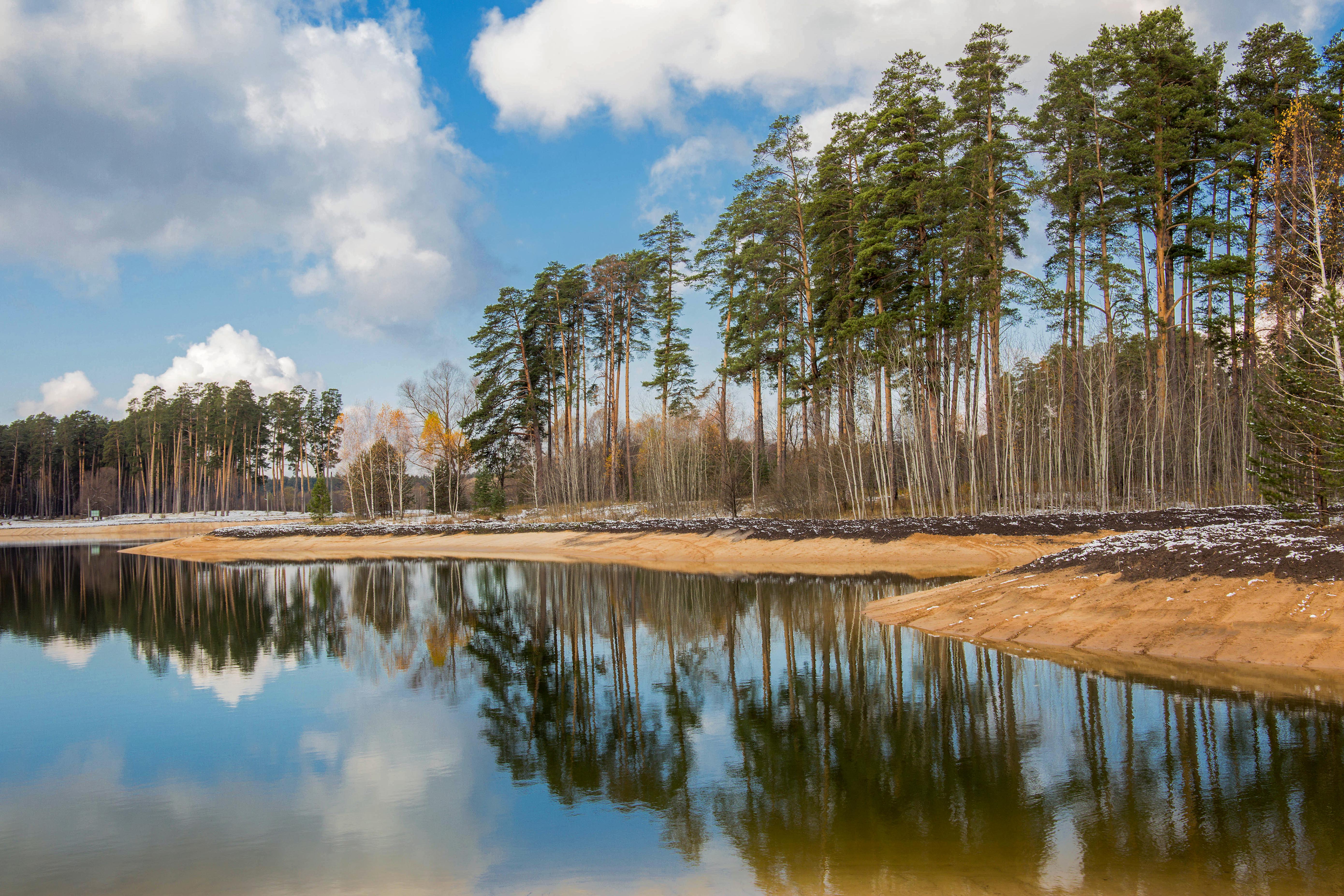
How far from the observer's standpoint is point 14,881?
5551mm

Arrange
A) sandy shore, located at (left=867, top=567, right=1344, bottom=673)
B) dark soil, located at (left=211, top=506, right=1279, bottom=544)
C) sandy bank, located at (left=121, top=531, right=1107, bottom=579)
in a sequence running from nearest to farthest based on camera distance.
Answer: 1. sandy shore, located at (left=867, top=567, right=1344, bottom=673)
2. dark soil, located at (left=211, top=506, right=1279, bottom=544)
3. sandy bank, located at (left=121, top=531, right=1107, bottom=579)

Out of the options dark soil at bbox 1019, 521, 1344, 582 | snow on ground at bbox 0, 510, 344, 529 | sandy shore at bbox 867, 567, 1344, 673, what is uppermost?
dark soil at bbox 1019, 521, 1344, 582

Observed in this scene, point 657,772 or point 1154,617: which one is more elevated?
point 1154,617

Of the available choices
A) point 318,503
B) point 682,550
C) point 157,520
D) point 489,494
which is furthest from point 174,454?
point 682,550

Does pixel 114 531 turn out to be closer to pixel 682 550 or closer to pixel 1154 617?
pixel 682 550

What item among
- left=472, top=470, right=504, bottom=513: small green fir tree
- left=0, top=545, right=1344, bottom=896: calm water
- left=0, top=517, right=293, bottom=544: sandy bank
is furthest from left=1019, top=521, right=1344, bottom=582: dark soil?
left=0, top=517, right=293, bottom=544: sandy bank

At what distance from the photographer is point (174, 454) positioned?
83.4 metres

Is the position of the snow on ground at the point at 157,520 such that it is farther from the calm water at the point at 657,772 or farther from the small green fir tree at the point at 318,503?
the calm water at the point at 657,772

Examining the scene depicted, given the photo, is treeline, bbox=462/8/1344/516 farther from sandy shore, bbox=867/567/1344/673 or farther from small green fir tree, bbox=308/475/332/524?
small green fir tree, bbox=308/475/332/524

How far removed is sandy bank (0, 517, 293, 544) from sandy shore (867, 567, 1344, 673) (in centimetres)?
5529

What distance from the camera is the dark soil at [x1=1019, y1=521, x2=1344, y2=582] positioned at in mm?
10531

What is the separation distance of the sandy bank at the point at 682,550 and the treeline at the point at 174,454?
3649cm

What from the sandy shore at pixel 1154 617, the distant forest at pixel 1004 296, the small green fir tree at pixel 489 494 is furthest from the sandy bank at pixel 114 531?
the sandy shore at pixel 1154 617

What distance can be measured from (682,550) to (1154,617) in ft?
63.1
